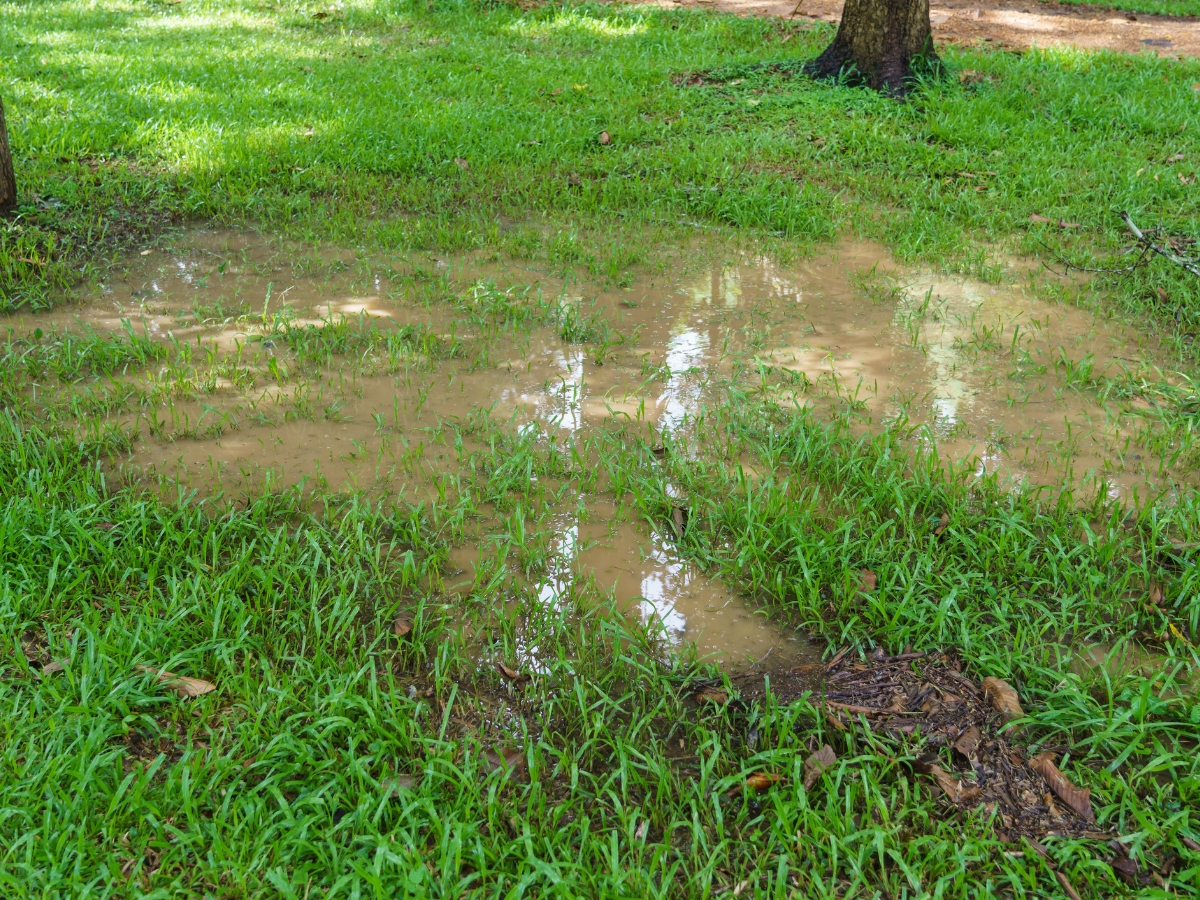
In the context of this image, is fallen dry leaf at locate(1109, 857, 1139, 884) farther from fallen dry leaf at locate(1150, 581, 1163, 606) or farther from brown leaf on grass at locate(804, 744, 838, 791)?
fallen dry leaf at locate(1150, 581, 1163, 606)

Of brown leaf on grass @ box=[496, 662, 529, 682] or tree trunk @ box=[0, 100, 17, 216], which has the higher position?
tree trunk @ box=[0, 100, 17, 216]

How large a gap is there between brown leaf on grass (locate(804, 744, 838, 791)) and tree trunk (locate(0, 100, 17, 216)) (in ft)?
18.0

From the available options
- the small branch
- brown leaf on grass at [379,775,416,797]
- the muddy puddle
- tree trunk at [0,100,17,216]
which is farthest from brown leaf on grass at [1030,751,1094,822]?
tree trunk at [0,100,17,216]

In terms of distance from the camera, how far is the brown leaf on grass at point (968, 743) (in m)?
2.47

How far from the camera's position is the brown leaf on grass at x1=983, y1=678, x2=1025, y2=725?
2.58 metres

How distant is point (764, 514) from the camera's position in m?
3.30

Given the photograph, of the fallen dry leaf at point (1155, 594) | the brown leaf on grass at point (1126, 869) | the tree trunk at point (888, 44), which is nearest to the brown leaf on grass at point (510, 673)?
the brown leaf on grass at point (1126, 869)

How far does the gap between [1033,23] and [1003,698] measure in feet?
36.7

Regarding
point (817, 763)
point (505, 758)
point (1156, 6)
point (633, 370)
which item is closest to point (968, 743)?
point (817, 763)

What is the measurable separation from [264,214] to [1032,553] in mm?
4838

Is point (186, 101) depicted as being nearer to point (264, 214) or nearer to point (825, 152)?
point (264, 214)

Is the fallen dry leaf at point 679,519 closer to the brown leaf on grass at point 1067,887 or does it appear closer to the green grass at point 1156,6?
the brown leaf on grass at point 1067,887

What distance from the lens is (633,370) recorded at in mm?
4359

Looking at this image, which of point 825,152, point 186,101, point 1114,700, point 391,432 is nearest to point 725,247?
point 825,152
